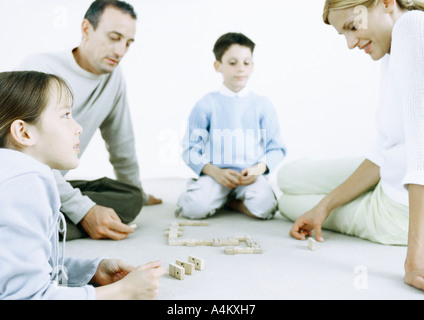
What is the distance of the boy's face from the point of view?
206 centimetres

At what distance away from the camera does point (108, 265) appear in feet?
3.36

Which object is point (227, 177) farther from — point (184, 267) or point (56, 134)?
point (56, 134)

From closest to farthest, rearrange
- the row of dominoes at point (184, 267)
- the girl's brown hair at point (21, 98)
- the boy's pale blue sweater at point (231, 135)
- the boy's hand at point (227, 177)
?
the girl's brown hair at point (21, 98)
the row of dominoes at point (184, 267)
the boy's hand at point (227, 177)
the boy's pale blue sweater at point (231, 135)

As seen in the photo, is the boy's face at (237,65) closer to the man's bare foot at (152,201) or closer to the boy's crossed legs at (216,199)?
the boy's crossed legs at (216,199)

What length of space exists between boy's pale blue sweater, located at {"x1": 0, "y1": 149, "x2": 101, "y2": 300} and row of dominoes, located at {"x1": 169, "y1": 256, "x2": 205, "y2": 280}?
1.17ft

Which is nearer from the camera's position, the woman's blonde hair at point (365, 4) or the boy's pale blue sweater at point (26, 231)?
the boy's pale blue sweater at point (26, 231)

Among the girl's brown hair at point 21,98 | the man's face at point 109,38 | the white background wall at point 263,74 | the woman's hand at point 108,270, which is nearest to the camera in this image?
the girl's brown hair at point 21,98

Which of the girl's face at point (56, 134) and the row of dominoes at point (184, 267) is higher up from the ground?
the girl's face at point (56, 134)

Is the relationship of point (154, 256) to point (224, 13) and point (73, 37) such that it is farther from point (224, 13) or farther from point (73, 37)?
point (224, 13)

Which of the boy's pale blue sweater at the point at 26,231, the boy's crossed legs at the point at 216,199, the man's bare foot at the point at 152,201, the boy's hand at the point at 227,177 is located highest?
the boy's pale blue sweater at the point at 26,231

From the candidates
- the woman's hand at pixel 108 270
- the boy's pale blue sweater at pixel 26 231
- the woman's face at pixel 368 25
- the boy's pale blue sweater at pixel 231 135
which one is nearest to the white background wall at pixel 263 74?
the boy's pale blue sweater at pixel 231 135

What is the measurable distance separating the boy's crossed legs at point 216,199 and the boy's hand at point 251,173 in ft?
0.11

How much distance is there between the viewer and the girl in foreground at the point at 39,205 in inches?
29.7

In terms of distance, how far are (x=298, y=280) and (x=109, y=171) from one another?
8.04ft
